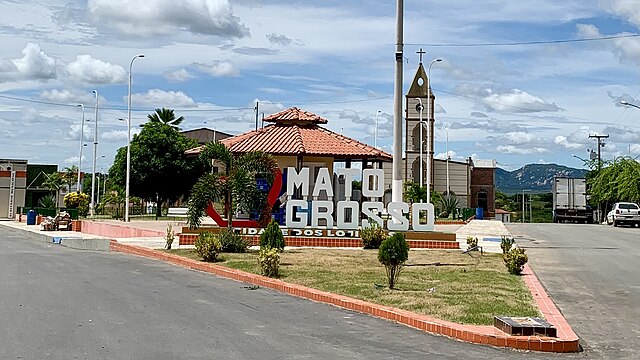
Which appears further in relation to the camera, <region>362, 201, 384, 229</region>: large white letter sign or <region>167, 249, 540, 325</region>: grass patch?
<region>362, 201, 384, 229</region>: large white letter sign

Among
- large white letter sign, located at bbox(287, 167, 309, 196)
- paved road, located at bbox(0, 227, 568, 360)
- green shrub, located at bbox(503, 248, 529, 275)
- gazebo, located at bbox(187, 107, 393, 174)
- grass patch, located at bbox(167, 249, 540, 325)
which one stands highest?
gazebo, located at bbox(187, 107, 393, 174)

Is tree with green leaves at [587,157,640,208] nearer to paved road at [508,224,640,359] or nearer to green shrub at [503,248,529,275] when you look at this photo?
paved road at [508,224,640,359]

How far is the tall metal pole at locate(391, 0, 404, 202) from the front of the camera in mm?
27731

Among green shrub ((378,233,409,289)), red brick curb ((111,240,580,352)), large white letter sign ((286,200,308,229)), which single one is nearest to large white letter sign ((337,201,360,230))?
large white letter sign ((286,200,308,229))

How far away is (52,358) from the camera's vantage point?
27.0ft

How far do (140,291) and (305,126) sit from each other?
72.4 ft

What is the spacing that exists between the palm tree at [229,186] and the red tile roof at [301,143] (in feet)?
23.2

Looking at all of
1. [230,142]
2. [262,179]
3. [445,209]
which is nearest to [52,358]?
[262,179]

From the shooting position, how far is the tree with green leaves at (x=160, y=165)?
194 ft

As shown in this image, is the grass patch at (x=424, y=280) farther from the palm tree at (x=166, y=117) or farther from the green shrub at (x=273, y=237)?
the palm tree at (x=166, y=117)

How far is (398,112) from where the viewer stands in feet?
90.7

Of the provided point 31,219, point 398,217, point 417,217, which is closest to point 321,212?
point 398,217

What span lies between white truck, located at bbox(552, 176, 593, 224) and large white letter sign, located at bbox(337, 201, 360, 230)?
41169 millimetres

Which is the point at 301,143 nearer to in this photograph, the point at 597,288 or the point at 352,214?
the point at 352,214
